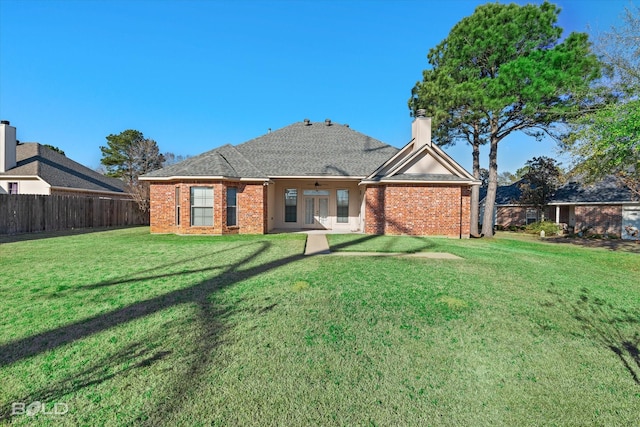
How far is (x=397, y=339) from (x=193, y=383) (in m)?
2.43

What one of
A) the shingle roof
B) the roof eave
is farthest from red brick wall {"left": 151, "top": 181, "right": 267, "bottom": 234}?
the roof eave

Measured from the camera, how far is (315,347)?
368 cm

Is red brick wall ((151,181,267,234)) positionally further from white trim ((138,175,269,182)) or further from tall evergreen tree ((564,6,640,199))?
tall evergreen tree ((564,6,640,199))

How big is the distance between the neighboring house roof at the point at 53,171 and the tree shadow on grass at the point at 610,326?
26019 mm

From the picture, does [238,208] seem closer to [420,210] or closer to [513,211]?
[420,210]

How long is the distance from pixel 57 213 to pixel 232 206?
397 inches

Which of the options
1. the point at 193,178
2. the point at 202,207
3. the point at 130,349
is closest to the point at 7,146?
the point at 193,178

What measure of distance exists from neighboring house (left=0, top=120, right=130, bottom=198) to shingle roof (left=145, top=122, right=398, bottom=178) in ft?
35.2

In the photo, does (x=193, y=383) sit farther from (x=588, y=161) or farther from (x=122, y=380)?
(x=588, y=161)

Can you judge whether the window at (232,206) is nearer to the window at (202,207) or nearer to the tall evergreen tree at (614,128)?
the window at (202,207)

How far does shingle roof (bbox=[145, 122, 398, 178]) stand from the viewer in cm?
1496

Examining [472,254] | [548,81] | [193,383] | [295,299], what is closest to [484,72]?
[548,81]

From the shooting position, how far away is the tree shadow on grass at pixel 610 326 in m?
3.70

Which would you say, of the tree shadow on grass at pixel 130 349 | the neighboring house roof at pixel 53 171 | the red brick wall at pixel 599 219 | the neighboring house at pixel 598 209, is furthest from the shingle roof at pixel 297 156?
the red brick wall at pixel 599 219
